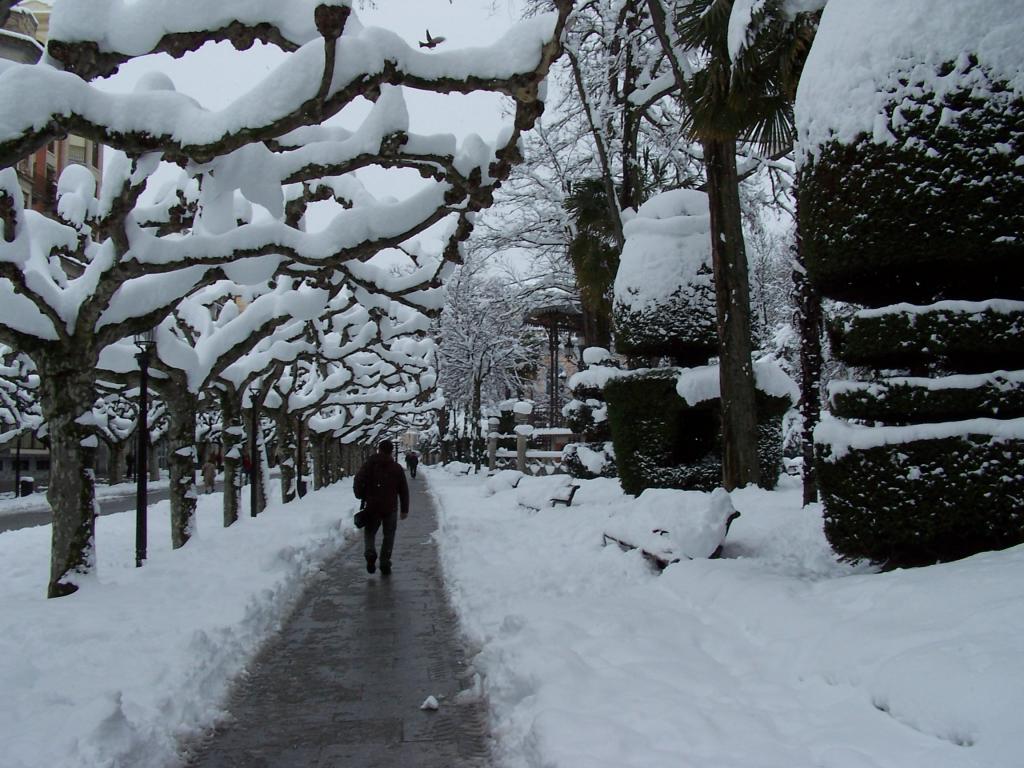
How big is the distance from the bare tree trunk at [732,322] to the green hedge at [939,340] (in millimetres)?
3890

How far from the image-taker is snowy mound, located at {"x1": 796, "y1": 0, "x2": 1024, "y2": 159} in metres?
5.63

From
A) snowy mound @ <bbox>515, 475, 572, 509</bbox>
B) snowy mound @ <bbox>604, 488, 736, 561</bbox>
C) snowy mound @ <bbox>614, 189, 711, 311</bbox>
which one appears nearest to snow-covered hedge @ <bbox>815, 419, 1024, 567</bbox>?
snowy mound @ <bbox>604, 488, 736, 561</bbox>

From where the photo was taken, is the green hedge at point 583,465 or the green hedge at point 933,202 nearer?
the green hedge at point 933,202

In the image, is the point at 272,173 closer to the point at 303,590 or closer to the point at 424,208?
the point at 424,208

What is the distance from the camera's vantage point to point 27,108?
16.0 ft

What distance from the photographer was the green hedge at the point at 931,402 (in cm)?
566

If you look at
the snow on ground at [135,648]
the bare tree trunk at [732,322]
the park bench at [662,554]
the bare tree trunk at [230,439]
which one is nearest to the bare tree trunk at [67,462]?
the snow on ground at [135,648]

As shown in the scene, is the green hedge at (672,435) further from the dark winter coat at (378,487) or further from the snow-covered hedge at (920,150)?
the snow-covered hedge at (920,150)

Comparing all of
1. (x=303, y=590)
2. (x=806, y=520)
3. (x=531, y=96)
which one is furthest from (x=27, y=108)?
(x=806, y=520)

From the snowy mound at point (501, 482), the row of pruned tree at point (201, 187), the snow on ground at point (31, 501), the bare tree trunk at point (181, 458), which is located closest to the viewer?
the row of pruned tree at point (201, 187)

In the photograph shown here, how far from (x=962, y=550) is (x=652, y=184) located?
14.9 m

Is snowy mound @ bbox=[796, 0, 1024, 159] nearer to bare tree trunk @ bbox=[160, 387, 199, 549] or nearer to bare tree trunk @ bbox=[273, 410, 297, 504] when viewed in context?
bare tree trunk @ bbox=[160, 387, 199, 549]

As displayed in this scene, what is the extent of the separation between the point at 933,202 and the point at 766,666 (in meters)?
3.43

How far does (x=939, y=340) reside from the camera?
5805 millimetres
